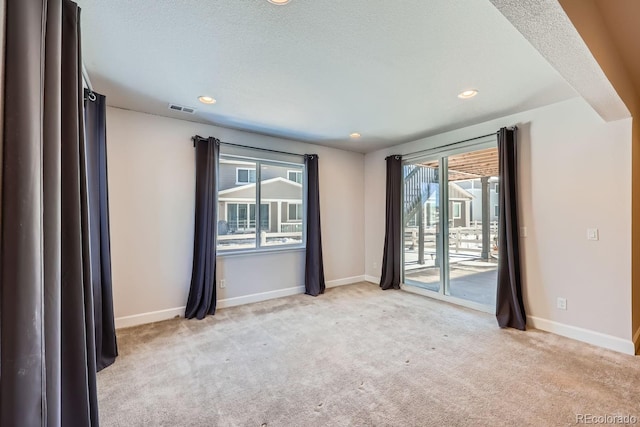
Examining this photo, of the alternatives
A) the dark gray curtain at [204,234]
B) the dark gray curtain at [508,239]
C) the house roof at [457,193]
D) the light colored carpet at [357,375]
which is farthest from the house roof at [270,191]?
the dark gray curtain at [508,239]

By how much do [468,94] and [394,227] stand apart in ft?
8.19

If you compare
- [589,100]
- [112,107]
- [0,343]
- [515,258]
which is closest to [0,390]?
[0,343]

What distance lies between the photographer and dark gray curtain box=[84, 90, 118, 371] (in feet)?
7.89

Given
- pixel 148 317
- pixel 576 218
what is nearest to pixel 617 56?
pixel 576 218

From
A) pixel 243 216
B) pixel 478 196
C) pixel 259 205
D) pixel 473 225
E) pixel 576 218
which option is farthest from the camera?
pixel 259 205

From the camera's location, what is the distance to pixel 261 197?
4543mm

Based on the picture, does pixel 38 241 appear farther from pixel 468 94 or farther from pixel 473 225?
pixel 473 225

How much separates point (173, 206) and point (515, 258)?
4183mm

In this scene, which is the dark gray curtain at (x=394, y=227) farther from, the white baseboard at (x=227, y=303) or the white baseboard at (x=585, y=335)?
the white baseboard at (x=585, y=335)

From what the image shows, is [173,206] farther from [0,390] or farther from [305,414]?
[0,390]

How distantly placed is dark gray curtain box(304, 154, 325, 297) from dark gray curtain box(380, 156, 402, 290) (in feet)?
3.80

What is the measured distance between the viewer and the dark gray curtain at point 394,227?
497 cm

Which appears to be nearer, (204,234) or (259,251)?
(204,234)

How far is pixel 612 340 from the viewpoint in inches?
111
